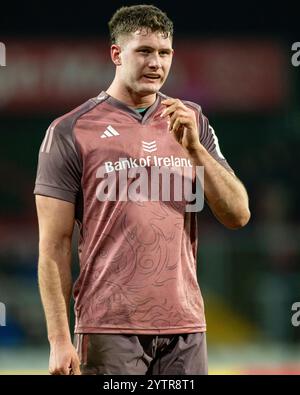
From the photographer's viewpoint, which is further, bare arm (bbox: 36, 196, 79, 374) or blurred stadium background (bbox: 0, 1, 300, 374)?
blurred stadium background (bbox: 0, 1, 300, 374)

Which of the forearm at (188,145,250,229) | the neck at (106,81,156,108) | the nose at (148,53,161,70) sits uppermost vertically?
the nose at (148,53,161,70)

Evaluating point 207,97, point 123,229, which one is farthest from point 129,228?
point 207,97

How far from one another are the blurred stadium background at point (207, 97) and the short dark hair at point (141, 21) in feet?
18.7

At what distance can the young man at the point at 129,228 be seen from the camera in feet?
10.5

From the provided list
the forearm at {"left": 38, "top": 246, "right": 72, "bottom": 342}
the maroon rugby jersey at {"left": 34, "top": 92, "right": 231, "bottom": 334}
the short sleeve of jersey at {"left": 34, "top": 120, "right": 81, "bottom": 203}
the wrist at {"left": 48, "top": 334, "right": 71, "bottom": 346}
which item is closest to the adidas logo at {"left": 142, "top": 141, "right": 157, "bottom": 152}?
the maroon rugby jersey at {"left": 34, "top": 92, "right": 231, "bottom": 334}

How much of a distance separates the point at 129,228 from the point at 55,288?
1.10 ft

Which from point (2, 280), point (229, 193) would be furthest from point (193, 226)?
point (2, 280)

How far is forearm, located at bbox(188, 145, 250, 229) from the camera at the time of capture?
3.22m

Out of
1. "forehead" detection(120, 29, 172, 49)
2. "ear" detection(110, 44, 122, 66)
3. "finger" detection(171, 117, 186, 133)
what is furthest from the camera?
"ear" detection(110, 44, 122, 66)

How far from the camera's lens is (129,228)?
3.21 m

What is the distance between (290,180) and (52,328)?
7460mm

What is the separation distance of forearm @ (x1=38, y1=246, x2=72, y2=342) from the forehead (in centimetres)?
76

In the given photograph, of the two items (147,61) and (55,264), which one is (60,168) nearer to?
(55,264)

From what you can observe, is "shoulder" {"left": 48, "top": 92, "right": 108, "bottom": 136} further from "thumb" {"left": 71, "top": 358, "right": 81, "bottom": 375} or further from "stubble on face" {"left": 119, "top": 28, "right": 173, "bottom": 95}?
"thumb" {"left": 71, "top": 358, "right": 81, "bottom": 375}
